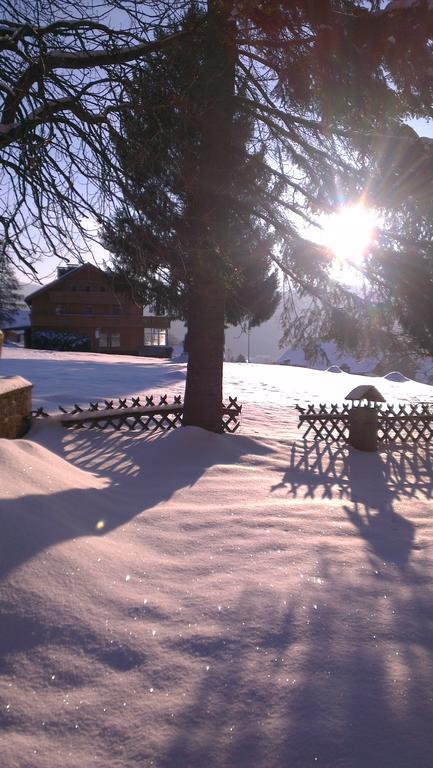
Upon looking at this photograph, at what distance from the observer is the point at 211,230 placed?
8188 mm

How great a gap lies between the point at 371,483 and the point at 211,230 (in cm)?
455

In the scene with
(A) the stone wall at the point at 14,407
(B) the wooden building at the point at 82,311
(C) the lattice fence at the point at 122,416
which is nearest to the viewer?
(A) the stone wall at the point at 14,407

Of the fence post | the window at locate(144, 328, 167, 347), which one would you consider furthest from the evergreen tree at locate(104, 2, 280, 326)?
the window at locate(144, 328, 167, 347)

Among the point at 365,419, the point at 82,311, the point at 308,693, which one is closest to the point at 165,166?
the point at 365,419

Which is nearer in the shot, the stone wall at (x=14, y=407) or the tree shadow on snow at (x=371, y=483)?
the tree shadow on snow at (x=371, y=483)

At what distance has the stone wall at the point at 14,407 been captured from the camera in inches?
279

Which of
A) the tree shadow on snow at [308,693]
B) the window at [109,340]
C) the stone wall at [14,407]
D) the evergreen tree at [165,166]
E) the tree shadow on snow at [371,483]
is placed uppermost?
the evergreen tree at [165,166]

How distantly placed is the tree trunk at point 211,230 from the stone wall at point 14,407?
2.80m

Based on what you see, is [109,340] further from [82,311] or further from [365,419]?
[365,419]

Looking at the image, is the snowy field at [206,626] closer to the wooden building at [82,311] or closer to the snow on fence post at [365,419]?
the snow on fence post at [365,419]

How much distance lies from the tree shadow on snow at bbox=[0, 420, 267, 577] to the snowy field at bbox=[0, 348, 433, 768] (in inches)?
1.2

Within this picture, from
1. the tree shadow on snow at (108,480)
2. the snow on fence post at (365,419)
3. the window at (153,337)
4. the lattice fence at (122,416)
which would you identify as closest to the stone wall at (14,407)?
the tree shadow on snow at (108,480)

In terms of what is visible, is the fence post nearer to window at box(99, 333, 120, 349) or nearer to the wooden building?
the wooden building

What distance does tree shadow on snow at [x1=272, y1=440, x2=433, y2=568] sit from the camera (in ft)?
17.1
